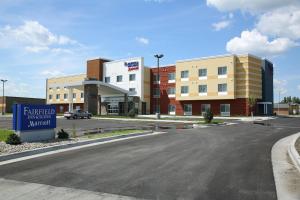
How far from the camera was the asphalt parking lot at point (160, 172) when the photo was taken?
7488 millimetres

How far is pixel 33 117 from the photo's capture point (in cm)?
1622

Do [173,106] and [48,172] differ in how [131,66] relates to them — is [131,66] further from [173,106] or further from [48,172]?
[48,172]

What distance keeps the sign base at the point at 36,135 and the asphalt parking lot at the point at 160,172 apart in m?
3.55

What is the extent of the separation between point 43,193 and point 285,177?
20.4ft

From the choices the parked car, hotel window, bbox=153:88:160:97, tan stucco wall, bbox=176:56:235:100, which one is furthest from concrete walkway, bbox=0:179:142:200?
hotel window, bbox=153:88:160:97

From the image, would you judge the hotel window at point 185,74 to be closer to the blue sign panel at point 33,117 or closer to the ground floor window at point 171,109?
the ground floor window at point 171,109

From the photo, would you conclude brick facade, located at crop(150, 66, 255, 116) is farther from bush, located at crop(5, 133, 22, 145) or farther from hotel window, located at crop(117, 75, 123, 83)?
bush, located at crop(5, 133, 22, 145)

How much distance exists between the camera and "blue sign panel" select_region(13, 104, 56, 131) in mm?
15594

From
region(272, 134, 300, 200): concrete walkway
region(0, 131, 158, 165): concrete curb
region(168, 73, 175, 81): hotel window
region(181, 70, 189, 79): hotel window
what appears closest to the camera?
region(272, 134, 300, 200): concrete walkway

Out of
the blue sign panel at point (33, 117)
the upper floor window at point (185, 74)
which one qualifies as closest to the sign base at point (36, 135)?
the blue sign panel at point (33, 117)

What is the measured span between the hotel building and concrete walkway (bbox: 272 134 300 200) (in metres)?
40.6

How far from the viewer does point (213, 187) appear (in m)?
Result: 7.74

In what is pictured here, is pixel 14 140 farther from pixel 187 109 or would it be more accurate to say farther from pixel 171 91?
pixel 171 91

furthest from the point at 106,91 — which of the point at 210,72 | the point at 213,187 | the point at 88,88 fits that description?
the point at 213,187
